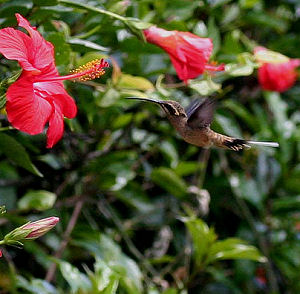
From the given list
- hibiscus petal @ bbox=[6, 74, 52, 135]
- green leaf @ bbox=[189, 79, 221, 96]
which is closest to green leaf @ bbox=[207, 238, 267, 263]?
green leaf @ bbox=[189, 79, 221, 96]

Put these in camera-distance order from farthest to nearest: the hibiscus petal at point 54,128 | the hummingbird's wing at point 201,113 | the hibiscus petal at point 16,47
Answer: the hummingbird's wing at point 201,113 < the hibiscus petal at point 54,128 < the hibiscus petal at point 16,47

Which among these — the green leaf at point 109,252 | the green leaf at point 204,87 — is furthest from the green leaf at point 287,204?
the green leaf at point 204,87

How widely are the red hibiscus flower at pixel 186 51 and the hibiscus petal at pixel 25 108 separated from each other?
0.50 meters

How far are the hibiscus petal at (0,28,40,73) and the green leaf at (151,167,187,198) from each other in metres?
1.10

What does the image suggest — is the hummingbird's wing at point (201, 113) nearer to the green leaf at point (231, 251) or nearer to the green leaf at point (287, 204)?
the green leaf at point (231, 251)

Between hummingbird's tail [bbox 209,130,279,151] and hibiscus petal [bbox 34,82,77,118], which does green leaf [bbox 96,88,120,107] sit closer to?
hummingbird's tail [bbox 209,130,279,151]

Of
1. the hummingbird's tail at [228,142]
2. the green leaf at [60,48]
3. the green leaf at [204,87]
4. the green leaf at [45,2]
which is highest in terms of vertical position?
the green leaf at [45,2]

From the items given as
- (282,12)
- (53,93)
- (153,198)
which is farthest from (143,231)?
(53,93)

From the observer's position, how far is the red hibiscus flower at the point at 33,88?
1153mm

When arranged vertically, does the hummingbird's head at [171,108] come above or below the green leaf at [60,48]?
below

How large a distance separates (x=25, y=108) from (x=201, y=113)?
0.42m

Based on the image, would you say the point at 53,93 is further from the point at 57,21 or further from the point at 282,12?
the point at 282,12

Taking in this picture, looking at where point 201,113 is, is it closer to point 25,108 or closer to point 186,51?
point 186,51

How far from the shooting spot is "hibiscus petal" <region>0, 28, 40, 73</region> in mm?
1131
